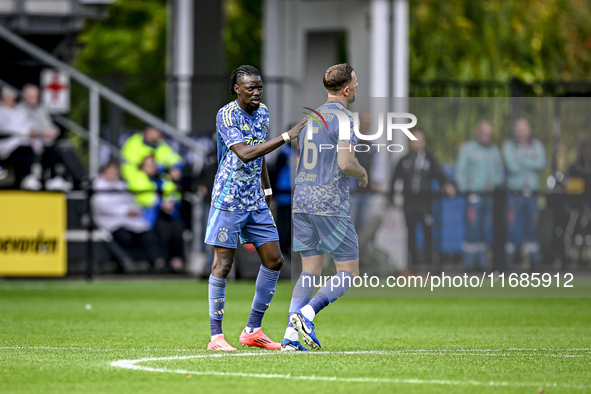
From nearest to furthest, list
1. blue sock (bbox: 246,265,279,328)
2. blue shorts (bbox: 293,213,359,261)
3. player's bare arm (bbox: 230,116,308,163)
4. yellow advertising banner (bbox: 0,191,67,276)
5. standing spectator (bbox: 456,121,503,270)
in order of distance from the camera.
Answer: player's bare arm (bbox: 230,116,308,163)
blue shorts (bbox: 293,213,359,261)
blue sock (bbox: 246,265,279,328)
yellow advertising banner (bbox: 0,191,67,276)
standing spectator (bbox: 456,121,503,270)

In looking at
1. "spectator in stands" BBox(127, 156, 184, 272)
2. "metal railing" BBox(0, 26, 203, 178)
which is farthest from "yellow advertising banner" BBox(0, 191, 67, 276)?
"metal railing" BBox(0, 26, 203, 178)

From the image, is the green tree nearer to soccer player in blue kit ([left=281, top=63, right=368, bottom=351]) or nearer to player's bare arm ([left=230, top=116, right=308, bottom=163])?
soccer player in blue kit ([left=281, top=63, right=368, bottom=351])

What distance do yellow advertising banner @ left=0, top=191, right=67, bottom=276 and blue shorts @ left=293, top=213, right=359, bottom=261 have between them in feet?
29.3

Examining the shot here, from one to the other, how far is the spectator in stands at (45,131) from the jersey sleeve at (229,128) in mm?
9821

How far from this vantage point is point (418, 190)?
1855cm

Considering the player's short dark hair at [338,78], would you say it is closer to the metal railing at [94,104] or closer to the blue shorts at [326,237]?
the blue shorts at [326,237]

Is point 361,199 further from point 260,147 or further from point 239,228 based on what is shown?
point 260,147

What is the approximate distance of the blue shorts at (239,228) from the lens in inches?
373

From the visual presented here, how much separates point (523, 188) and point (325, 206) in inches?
407

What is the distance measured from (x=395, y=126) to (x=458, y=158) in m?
6.66

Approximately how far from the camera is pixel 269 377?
7.79 m

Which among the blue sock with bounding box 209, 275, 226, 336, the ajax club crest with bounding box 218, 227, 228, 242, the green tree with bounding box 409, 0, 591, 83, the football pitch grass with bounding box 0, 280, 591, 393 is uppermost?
the green tree with bounding box 409, 0, 591, 83

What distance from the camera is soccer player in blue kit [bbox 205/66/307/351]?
943 centimetres

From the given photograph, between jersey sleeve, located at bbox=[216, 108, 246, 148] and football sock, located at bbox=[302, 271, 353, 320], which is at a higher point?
jersey sleeve, located at bbox=[216, 108, 246, 148]
